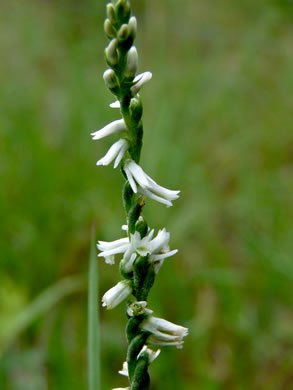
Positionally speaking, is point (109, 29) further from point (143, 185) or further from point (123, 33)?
point (143, 185)

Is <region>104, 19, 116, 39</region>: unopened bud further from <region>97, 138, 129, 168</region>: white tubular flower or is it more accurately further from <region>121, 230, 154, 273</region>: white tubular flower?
<region>121, 230, 154, 273</region>: white tubular flower

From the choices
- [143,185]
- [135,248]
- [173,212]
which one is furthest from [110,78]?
[173,212]

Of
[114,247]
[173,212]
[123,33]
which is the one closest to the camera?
[123,33]

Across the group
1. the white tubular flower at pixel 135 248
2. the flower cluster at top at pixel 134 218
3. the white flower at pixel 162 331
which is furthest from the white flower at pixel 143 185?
the white flower at pixel 162 331

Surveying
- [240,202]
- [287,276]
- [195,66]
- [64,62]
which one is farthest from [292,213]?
[64,62]

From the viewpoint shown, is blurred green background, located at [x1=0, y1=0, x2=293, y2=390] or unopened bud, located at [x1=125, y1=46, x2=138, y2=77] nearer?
unopened bud, located at [x1=125, y1=46, x2=138, y2=77]

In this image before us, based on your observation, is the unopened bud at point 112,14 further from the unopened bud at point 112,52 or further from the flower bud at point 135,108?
the flower bud at point 135,108

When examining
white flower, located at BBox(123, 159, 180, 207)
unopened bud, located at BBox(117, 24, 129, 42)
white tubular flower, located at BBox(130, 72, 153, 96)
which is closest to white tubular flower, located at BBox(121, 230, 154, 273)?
white flower, located at BBox(123, 159, 180, 207)
